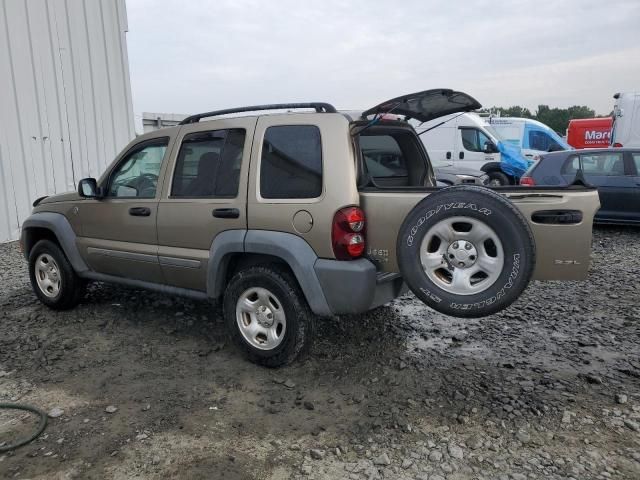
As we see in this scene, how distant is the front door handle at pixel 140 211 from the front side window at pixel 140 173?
0.36ft

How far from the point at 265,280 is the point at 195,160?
117 centimetres

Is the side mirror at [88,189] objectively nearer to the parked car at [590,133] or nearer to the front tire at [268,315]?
the front tire at [268,315]

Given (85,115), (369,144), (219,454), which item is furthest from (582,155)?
(85,115)

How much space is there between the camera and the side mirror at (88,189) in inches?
176

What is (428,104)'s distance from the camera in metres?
3.73

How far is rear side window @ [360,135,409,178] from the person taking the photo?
3904mm

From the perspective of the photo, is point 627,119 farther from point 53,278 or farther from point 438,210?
point 53,278

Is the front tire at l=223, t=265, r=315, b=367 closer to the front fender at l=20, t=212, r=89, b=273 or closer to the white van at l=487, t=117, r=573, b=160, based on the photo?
the front fender at l=20, t=212, r=89, b=273

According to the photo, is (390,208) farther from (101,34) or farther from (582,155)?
(101,34)

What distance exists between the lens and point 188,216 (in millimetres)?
3881

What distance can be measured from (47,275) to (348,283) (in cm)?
338

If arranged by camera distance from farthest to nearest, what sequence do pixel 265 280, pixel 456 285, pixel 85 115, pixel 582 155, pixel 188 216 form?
pixel 85 115
pixel 582 155
pixel 188 216
pixel 265 280
pixel 456 285

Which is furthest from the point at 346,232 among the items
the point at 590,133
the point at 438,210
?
the point at 590,133

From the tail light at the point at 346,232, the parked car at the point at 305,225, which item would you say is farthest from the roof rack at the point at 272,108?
the tail light at the point at 346,232
